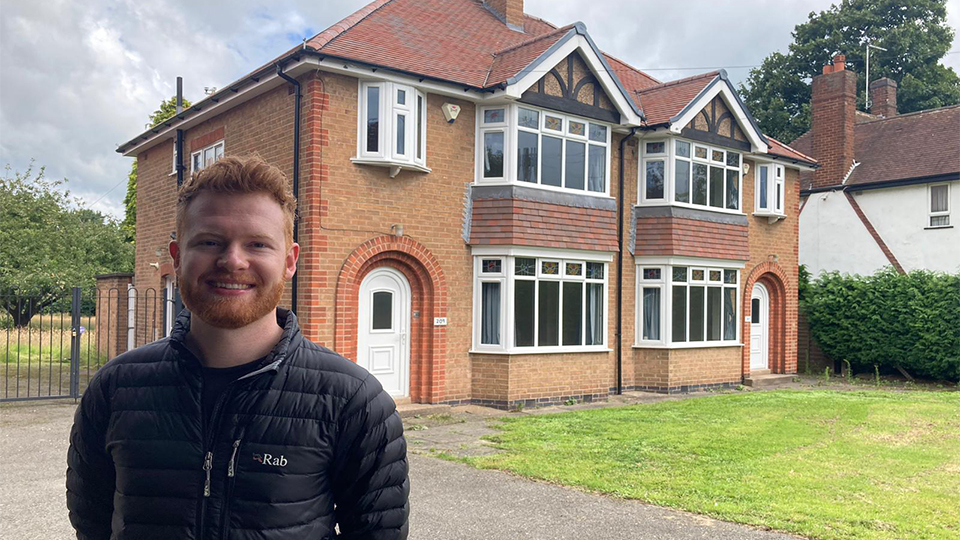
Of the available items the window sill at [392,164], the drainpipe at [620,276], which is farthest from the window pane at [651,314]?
the window sill at [392,164]

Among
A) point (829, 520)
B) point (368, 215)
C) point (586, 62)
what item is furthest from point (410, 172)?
point (829, 520)

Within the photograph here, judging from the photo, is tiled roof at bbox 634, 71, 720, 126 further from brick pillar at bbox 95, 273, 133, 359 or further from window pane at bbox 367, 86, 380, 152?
brick pillar at bbox 95, 273, 133, 359

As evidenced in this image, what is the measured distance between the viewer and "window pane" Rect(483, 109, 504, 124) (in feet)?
43.7

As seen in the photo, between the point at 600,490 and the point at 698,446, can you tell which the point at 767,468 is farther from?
the point at 600,490

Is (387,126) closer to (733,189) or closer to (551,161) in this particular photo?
(551,161)

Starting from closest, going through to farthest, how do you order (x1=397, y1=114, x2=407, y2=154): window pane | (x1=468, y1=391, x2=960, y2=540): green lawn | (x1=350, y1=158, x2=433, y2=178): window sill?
(x1=468, y1=391, x2=960, y2=540): green lawn, (x1=350, y1=158, x2=433, y2=178): window sill, (x1=397, y1=114, x2=407, y2=154): window pane

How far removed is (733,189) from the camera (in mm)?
17422

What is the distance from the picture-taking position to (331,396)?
2133 millimetres

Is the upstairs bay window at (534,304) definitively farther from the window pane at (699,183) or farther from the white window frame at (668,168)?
the window pane at (699,183)

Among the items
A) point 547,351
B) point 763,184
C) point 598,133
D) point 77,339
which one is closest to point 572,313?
point 547,351

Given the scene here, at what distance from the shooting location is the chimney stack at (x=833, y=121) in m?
22.0

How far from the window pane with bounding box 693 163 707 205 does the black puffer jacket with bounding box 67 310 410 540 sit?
15166 mm

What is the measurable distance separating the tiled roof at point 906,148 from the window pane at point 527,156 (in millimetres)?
13523

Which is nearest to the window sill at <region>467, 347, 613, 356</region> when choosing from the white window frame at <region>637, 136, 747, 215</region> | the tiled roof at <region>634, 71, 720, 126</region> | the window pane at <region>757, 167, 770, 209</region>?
the white window frame at <region>637, 136, 747, 215</region>
